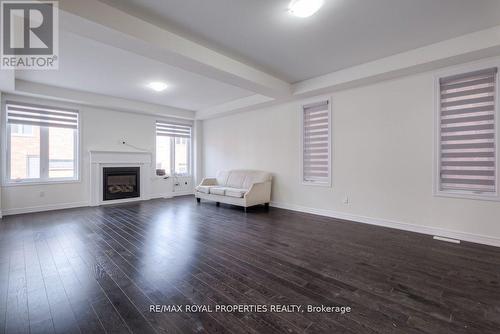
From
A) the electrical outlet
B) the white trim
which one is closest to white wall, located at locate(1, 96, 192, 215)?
the electrical outlet

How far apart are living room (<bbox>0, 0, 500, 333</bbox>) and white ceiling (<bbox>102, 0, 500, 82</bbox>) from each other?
2 centimetres

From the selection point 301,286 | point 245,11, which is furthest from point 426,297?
point 245,11

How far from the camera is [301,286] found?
6.83 feet

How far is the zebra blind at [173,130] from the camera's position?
7137 millimetres

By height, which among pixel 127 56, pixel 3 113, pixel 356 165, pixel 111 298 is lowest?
pixel 111 298

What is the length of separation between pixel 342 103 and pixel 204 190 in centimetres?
385

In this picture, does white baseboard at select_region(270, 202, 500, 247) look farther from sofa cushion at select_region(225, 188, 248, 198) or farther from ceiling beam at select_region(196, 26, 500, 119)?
ceiling beam at select_region(196, 26, 500, 119)

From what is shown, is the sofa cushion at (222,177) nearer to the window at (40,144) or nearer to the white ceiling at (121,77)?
the white ceiling at (121,77)

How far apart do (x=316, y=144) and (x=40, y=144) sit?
6.06m

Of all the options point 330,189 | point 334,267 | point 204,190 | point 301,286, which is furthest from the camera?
point 204,190

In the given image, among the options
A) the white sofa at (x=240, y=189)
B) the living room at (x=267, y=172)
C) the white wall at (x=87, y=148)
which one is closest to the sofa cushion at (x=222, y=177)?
the white sofa at (x=240, y=189)

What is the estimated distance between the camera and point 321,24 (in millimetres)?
2750

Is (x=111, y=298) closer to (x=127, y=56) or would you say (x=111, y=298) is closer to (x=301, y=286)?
(x=301, y=286)

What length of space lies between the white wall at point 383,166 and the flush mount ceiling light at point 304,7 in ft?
7.58
